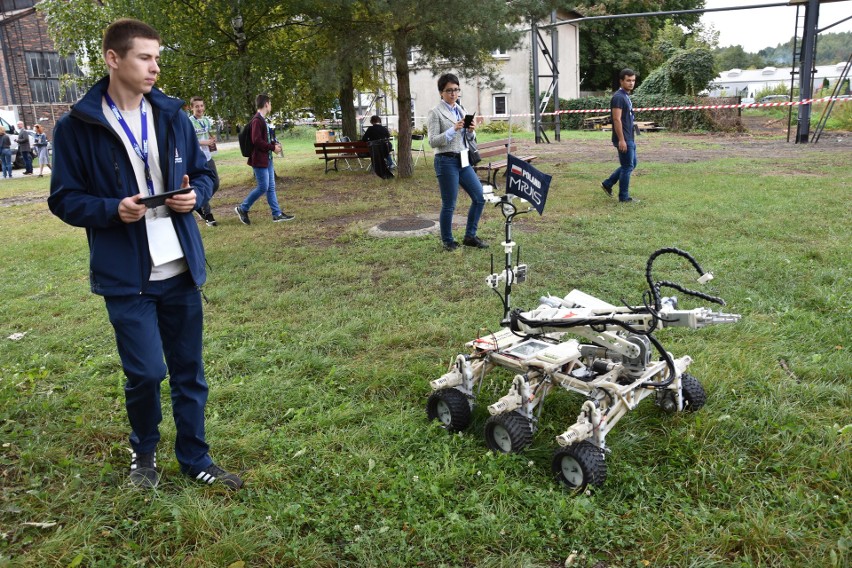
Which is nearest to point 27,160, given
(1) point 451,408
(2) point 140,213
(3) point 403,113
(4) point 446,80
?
(3) point 403,113

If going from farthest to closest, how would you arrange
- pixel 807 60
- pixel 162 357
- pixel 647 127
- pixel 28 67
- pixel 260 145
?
pixel 28 67 → pixel 647 127 → pixel 807 60 → pixel 260 145 → pixel 162 357

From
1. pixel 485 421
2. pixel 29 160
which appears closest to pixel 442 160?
pixel 485 421

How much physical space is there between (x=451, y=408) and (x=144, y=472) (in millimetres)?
1649

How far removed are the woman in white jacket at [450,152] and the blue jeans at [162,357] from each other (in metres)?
4.76

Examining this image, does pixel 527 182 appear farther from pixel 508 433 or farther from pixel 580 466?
pixel 580 466

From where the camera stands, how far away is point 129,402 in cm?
307

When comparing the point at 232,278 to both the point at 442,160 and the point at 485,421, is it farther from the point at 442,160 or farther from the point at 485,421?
the point at 485,421

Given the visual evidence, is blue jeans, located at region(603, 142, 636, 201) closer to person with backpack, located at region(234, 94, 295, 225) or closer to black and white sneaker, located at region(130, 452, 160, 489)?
person with backpack, located at region(234, 94, 295, 225)

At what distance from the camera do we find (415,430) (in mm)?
3744

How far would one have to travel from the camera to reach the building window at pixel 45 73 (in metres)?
40.8

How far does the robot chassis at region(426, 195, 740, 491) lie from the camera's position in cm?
316

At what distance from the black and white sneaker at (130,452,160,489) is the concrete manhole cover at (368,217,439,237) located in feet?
19.4

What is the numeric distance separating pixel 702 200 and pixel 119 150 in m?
9.22

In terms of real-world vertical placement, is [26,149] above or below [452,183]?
above
